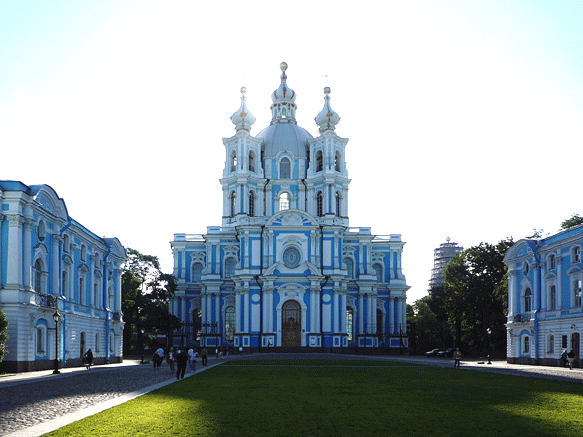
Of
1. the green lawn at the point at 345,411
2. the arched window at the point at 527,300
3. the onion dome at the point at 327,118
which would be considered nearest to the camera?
the green lawn at the point at 345,411

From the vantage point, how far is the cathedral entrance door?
7238 cm

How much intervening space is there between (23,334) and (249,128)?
51.9 metres

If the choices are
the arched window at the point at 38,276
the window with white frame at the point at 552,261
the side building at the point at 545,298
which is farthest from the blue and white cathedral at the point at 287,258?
the arched window at the point at 38,276

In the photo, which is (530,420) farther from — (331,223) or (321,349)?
(331,223)

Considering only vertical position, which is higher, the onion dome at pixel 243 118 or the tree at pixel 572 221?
the onion dome at pixel 243 118

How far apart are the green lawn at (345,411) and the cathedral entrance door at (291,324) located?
4802cm

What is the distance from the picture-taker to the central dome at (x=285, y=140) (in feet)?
273

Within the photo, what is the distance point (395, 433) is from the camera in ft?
41.8

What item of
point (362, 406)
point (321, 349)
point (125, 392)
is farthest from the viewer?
point (321, 349)

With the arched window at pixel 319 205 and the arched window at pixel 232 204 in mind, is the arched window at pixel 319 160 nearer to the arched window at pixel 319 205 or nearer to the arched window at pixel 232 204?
the arched window at pixel 319 205

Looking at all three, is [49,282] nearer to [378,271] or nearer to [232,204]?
[232,204]

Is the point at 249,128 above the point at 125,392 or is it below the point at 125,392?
above

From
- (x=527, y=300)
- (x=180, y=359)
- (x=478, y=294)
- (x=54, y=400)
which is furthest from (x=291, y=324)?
(x=54, y=400)

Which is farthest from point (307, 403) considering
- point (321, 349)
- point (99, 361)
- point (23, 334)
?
point (321, 349)
